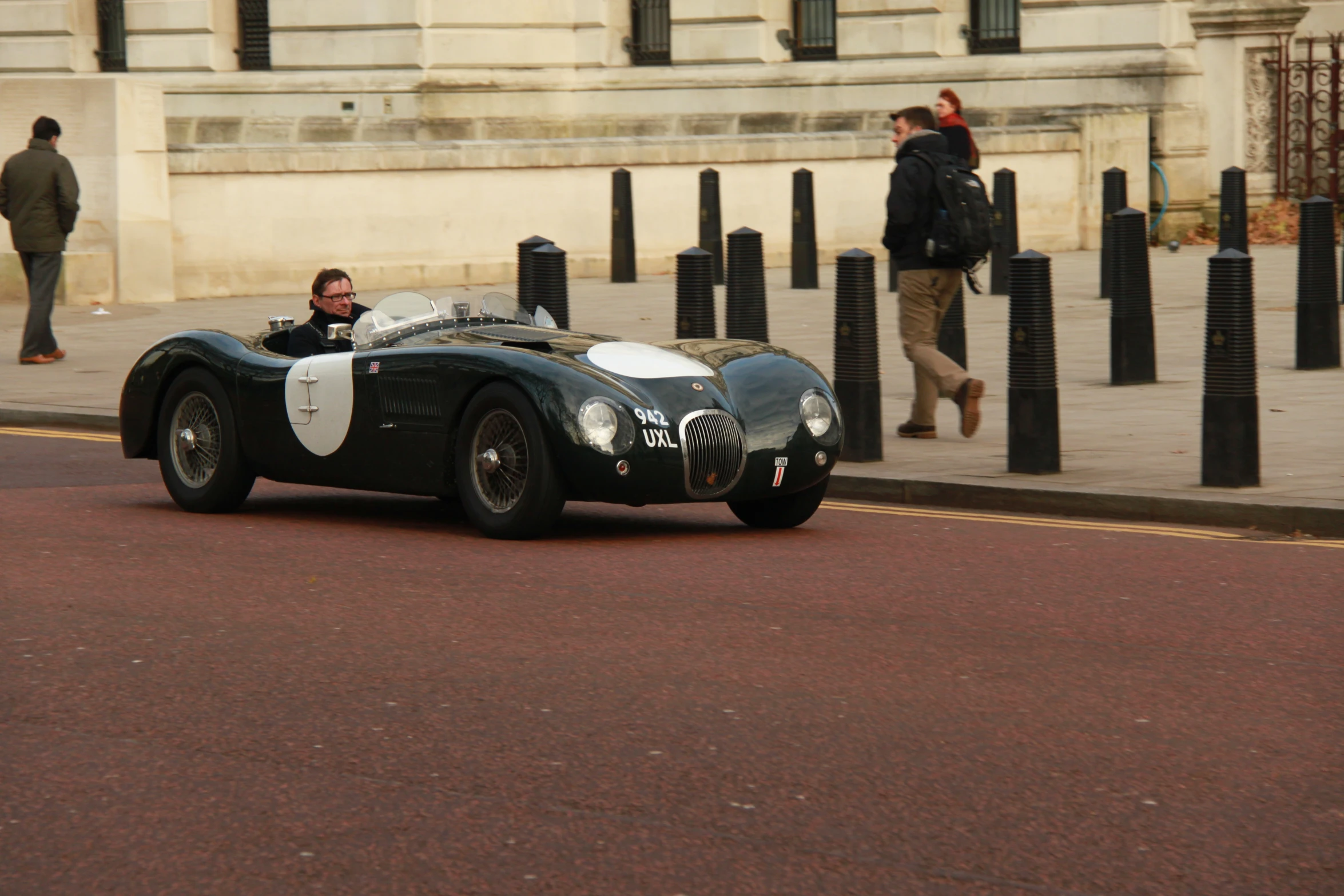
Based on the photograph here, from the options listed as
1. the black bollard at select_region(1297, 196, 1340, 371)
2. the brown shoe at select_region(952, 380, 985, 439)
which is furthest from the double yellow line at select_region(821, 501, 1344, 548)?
the black bollard at select_region(1297, 196, 1340, 371)

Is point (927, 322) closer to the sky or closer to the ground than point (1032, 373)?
closer to the sky

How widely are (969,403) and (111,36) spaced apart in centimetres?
2686

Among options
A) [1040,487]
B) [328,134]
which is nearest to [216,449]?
[1040,487]

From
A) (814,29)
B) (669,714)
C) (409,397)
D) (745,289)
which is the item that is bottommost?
(669,714)

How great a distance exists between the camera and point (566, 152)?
2441 centimetres

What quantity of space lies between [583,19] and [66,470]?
2191cm

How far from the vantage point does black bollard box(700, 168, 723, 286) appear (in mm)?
23047

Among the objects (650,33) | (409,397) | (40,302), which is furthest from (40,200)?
(650,33)

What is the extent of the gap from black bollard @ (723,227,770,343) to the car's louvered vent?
16.7 feet

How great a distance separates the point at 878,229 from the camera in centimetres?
2575

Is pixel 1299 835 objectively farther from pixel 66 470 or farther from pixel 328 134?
pixel 328 134

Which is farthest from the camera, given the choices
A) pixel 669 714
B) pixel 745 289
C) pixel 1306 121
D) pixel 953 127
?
pixel 1306 121

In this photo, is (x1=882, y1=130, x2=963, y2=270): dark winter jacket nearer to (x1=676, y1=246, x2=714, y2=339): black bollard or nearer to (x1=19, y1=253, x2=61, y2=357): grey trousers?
(x1=676, y1=246, x2=714, y2=339): black bollard

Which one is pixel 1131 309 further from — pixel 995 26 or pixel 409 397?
pixel 995 26
